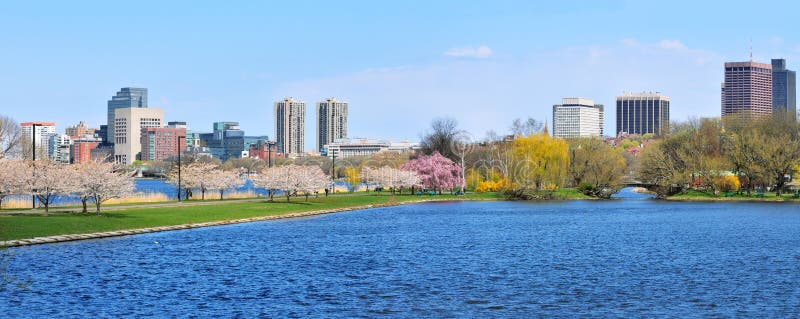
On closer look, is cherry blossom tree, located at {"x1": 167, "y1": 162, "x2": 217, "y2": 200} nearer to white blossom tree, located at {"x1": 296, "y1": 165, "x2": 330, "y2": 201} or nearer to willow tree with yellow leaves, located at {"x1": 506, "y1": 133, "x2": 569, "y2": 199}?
white blossom tree, located at {"x1": 296, "y1": 165, "x2": 330, "y2": 201}

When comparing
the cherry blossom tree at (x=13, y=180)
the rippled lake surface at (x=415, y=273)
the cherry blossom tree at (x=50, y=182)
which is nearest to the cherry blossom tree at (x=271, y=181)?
the rippled lake surface at (x=415, y=273)

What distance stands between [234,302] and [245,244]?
19.2m

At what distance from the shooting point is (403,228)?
64875 millimetres

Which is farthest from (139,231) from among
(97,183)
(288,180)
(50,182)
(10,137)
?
(10,137)

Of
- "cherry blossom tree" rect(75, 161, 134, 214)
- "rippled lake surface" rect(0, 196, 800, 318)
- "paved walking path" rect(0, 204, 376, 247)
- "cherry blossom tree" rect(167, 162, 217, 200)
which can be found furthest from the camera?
"cherry blossom tree" rect(167, 162, 217, 200)

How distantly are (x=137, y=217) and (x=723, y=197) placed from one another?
81103 millimetres

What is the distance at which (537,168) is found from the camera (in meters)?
118

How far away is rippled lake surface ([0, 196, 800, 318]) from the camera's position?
3053 cm

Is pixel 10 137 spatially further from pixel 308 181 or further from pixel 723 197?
pixel 723 197

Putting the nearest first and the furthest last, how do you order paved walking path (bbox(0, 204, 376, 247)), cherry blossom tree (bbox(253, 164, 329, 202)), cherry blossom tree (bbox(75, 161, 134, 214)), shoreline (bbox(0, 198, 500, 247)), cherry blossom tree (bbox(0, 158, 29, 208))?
paved walking path (bbox(0, 204, 376, 247)) → shoreline (bbox(0, 198, 500, 247)) → cherry blossom tree (bbox(0, 158, 29, 208)) → cherry blossom tree (bbox(75, 161, 134, 214)) → cherry blossom tree (bbox(253, 164, 329, 202))

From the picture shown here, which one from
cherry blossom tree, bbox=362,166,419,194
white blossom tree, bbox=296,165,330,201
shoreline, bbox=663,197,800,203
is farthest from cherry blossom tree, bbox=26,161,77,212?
shoreline, bbox=663,197,800,203

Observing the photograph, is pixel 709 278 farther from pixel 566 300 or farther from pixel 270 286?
pixel 270 286

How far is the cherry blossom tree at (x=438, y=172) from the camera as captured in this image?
123 m

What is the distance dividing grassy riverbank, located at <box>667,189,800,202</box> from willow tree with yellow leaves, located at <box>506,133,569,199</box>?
15.3 metres
